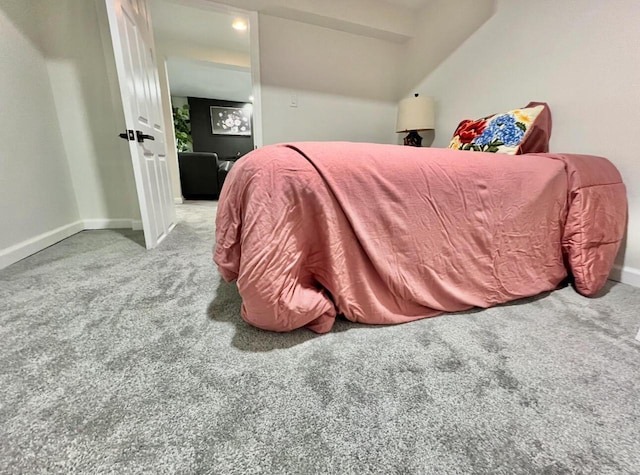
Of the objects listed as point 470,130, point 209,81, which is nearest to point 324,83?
point 470,130

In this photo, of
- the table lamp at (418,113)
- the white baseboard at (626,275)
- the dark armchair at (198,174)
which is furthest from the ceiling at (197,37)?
the white baseboard at (626,275)

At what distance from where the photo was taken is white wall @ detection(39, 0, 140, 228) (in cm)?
194

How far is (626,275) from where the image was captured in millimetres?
1364

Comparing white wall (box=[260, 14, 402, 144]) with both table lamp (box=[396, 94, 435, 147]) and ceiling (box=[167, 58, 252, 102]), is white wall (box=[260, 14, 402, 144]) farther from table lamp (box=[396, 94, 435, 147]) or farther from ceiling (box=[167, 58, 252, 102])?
ceiling (box=[167, 58, 252, 102])

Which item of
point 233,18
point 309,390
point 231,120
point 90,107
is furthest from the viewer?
point 231,120

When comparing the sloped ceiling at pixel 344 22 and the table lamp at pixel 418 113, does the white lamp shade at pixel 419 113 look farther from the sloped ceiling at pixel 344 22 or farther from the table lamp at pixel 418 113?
the sloped ceiling at pixel 344 22

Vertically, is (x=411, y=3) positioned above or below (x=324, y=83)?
above

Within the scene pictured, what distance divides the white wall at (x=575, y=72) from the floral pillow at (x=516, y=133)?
143 mm

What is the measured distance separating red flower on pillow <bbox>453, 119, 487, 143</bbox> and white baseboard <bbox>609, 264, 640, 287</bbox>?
1019 mm

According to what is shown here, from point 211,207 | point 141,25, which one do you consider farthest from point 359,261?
point 211,207

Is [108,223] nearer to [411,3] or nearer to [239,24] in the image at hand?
[239,24]

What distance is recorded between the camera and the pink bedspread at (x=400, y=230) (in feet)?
2.56

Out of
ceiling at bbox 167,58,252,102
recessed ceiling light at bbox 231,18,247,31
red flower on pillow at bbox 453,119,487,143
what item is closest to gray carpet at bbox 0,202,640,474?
red flower on pillow at bbox 453,119,487,143

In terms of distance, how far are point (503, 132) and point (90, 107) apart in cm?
292
